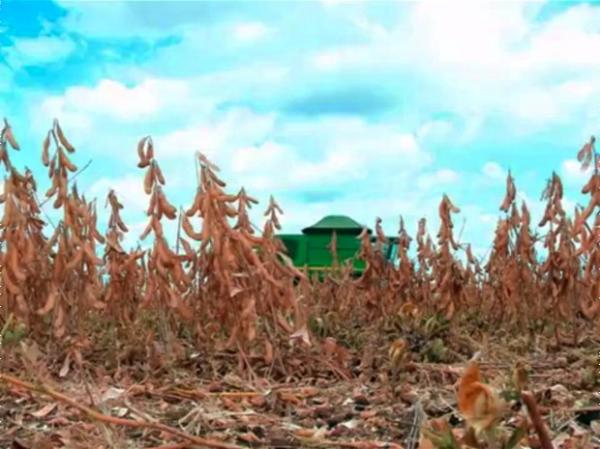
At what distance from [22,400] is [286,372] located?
0.65 metres

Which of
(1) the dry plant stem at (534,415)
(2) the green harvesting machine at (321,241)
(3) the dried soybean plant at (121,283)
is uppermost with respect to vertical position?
(2) the green harvesting machine at (321,241)

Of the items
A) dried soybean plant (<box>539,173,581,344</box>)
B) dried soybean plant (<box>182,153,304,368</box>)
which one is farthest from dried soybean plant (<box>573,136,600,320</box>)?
dried soybean plant (<box>182,153,304,368</box>)

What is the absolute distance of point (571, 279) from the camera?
9.99 ft

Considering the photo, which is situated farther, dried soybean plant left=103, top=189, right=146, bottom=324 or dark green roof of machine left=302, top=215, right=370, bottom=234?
dark green roof of machine left=302, top=215, right=370, bottom=234

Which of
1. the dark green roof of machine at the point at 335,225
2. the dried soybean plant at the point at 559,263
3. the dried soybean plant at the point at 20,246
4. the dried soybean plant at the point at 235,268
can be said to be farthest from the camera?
the dark green roof of machine at the point at 335,225

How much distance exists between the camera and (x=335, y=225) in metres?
7.62

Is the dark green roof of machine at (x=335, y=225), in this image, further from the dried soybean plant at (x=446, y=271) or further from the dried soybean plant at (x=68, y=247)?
the dried soybean plant at (x=68, y=247)

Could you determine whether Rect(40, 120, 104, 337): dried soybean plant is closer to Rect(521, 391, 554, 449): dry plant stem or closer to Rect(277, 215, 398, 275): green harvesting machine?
Rect(521, 391, 554, 449): dry plant stem

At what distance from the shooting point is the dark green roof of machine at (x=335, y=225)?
753cm

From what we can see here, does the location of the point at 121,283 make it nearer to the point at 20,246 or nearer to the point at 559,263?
the point at 20,246

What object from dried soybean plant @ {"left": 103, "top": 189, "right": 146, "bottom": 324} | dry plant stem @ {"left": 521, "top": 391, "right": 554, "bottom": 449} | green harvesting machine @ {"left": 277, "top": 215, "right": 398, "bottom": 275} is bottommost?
dry plant stem @ {"left": 521, "top": 391, "right": 554, "bottom": 449}

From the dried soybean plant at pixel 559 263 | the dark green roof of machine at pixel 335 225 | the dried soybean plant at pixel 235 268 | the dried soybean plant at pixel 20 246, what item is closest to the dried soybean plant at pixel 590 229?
the dried soybean plant at pixel 559 263

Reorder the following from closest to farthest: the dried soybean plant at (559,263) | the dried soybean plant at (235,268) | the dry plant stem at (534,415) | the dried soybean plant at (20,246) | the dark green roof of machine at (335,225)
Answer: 1. the dry plant stem at (534,415)
2. the dried soybean plant at (235,268)
3. the dried soybean plant at (20,246)
4. the dried soybean plant at (559,263)
5. the dark green roof of machine at (335,225)

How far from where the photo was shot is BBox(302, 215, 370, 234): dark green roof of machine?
7531 mm
